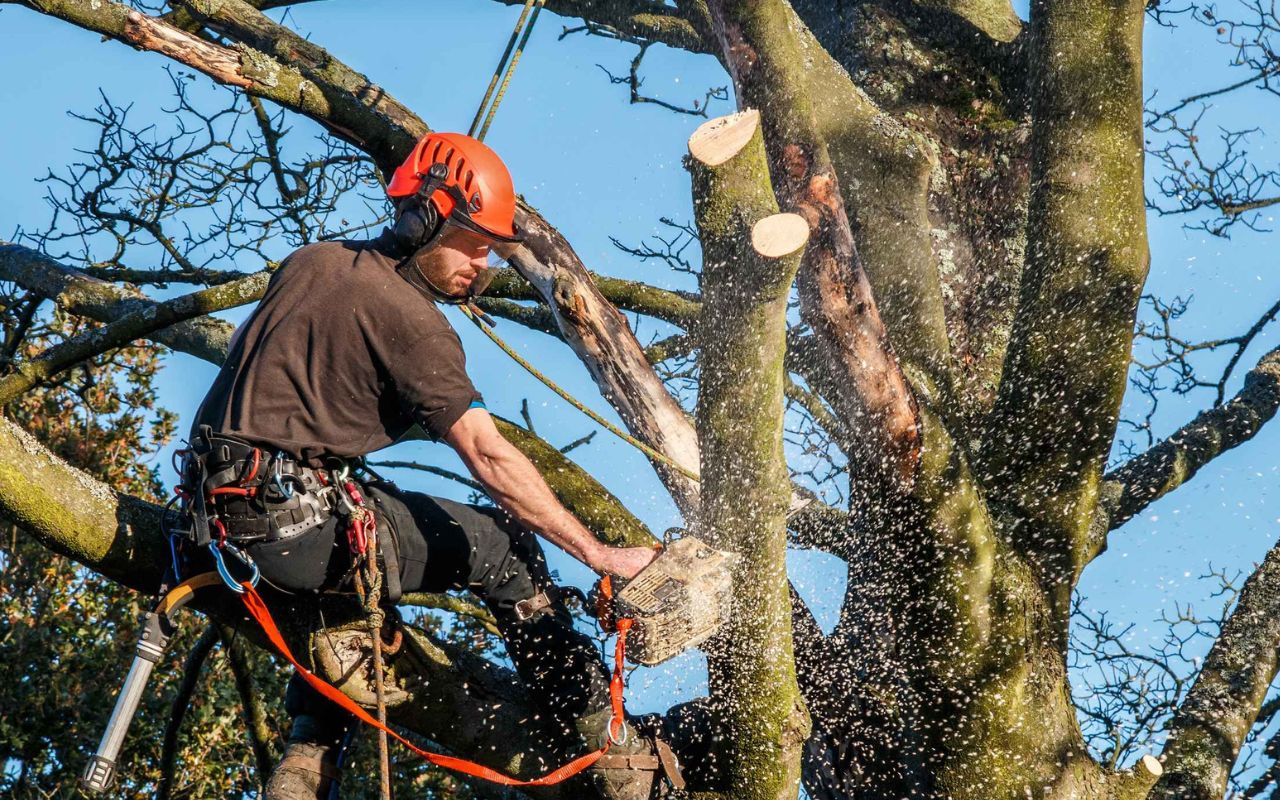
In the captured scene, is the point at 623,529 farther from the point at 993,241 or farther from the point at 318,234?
the point at 318,234

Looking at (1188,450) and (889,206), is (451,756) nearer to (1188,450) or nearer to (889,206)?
(889,206)

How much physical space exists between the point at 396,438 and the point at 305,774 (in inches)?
38.8

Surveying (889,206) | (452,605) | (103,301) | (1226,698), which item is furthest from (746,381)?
(103,301)

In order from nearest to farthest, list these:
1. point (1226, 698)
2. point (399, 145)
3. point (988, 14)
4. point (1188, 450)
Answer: point (1226, 698) < point (399, 145) < point (1188, 450) < point (988, 14)

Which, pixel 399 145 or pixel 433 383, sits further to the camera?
pixel 399 145

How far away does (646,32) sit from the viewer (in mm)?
6430

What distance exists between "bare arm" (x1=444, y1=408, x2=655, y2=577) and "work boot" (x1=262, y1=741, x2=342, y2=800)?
38.6 inches

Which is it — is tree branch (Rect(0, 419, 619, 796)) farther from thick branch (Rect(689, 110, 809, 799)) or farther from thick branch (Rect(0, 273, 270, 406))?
thick branch (Rect(0, 273, 270, 406))

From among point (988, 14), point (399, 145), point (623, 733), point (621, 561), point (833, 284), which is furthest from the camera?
point (988, 14)

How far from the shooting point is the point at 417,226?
3.30 meters

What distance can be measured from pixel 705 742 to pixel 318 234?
3.39 metres

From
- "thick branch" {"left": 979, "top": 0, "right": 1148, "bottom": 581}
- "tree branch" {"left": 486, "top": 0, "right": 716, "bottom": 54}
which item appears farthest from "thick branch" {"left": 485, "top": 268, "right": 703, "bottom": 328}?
"tree branch" {"left": 486, "top": 0, "right": 716, "bottom": 54}

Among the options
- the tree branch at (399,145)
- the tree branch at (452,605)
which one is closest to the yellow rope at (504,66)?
the tree branch at (399,145)

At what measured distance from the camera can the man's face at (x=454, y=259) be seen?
10.9 ft
